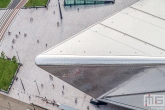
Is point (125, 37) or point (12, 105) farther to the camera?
point (12, 105)

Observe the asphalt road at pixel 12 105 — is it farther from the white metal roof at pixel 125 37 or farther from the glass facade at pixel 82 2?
the glass facade at pixel 82 2

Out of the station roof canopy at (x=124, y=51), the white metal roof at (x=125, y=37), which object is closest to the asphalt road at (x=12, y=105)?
the station roof canopy at (x=124, y=51)

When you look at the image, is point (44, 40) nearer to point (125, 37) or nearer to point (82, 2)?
point (82, 2)

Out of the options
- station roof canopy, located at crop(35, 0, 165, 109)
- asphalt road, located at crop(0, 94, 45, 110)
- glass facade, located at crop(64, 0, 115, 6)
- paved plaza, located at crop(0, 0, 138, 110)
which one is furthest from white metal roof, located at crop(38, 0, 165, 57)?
glass facade, located at crop(64, 0, 115, 6)

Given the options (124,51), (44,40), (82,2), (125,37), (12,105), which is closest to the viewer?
(124,51)

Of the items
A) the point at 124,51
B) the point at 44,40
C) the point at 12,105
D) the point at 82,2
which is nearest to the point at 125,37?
the point at 124,51

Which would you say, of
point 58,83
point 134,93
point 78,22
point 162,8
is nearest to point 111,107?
point 134,93

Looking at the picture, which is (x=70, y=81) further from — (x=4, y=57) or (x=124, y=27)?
(x=4, y=57)

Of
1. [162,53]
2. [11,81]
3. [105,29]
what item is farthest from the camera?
[11,81]
